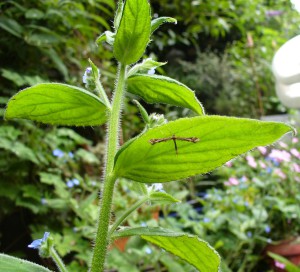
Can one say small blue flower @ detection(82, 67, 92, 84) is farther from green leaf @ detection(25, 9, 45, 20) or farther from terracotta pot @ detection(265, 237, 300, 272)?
terracotta pot @ detection(265, 237, 300, 272)

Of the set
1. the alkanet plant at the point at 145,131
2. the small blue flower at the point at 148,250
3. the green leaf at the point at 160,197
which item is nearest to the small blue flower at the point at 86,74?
the alkanet plant at the point at 145,131

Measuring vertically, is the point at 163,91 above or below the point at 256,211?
above

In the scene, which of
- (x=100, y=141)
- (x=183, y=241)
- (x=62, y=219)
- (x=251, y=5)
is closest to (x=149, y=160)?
(x=183, y=241)

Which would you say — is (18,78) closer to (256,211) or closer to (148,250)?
(148,250)

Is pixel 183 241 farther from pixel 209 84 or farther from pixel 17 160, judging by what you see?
pixel 209 84

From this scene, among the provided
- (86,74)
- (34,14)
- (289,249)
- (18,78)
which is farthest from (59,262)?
(289,249)

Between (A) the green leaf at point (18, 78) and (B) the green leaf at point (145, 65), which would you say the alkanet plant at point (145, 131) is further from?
(A) the green leaf at point (18, 78)

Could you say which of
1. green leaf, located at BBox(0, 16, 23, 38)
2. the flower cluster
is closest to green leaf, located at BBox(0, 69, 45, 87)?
green leaf, located at BBox(0, 16, 23, 38)

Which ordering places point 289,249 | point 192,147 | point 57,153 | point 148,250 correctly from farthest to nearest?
point 289,249
point 57,153
point 148,250
point 192,147
